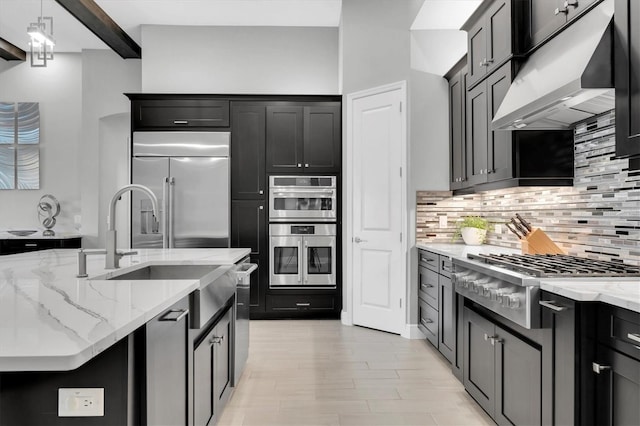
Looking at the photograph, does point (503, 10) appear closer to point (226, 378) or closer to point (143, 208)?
point (226, 378)

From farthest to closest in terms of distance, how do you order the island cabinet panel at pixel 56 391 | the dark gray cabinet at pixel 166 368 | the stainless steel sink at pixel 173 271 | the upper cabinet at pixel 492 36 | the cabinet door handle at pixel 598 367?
the upper cabinet at pixel 492 36 < the stainless steel sink at pixel 173 271 < the cabinet door handle at pixel 598 367 < the dark gray cabinet at pixel 166 368 < the island cabinet panel at pixel 56 391

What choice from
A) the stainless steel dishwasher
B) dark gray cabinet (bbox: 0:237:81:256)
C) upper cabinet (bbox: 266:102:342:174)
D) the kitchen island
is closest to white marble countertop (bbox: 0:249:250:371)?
the kitchen island

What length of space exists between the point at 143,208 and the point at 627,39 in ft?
15.3

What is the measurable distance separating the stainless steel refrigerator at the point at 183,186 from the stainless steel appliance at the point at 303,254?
0.59 metres

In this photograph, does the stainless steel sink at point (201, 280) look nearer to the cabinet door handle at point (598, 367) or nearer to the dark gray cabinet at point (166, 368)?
the dark gray cabinet at point (166, 368)

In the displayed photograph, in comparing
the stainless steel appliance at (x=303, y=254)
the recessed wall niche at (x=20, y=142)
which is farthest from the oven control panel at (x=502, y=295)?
the recessed wall niche at (x=20, y=142)

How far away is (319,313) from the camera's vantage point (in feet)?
17.2

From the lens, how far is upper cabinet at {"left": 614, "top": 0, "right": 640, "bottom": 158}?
5.85ft


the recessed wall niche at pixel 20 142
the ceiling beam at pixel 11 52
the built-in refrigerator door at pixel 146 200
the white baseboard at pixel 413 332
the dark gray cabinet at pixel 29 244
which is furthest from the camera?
the recessed wall niche at pixel 20 142

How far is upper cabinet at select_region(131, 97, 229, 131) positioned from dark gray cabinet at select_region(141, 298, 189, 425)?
375cm

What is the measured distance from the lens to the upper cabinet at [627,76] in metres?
1.78

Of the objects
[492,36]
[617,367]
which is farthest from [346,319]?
[617,367]

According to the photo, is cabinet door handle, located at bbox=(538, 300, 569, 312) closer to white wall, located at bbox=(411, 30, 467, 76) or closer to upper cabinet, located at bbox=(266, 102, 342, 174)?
white wall, located at bbox=(411, 30, 467, 76)

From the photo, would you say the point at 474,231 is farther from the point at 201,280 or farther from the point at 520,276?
the point at 201,280
